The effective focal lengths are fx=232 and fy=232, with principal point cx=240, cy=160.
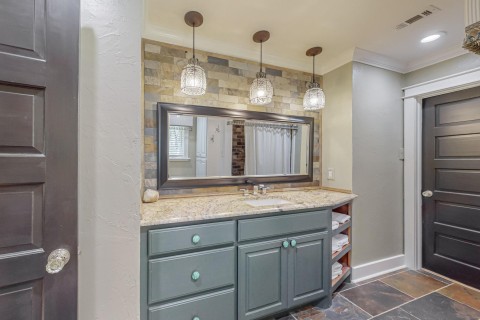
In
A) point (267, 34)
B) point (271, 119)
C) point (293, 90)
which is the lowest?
point (271, 119)

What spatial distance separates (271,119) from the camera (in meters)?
2.49

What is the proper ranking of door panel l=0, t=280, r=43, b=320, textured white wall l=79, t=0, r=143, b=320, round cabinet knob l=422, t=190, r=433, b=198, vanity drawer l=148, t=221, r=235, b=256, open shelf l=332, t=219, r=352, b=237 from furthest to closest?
1. round cabinet knob l=422, t=190, r=433, b=198
2. open shelf l=332, t=219, r=352, b=237
3. vanity drawer l=148, t=221, r=235, b=256
4. textured white wall l=79, t=0, r=143, b=320
5. door panel l=0, t=280, r=43, b=320

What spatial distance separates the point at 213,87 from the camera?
223cm

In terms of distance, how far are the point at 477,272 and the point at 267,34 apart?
3019 mm

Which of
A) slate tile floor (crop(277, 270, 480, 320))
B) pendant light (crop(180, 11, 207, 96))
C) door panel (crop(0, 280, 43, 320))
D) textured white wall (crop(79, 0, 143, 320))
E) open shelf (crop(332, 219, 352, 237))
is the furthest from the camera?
open shelf (crop(332, 219, 352, 237))

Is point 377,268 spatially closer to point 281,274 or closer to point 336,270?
point 336,270

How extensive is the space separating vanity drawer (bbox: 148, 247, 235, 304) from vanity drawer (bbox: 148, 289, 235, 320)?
0.06 meters

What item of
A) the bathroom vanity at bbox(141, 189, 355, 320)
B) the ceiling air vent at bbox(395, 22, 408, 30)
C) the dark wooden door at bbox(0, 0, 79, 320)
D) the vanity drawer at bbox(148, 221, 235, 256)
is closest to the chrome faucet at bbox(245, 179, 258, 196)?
the bathroom vanity at bbox(141, 189, 355, 320)

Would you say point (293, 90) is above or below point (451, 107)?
above

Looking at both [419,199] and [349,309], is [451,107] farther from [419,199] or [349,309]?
[349,309]

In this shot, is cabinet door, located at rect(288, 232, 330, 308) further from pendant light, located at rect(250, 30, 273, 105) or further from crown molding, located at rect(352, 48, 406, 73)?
crown molding, located at rect(352, 48, 406, 73)

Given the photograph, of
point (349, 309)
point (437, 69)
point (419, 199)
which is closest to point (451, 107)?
point (437, 69)

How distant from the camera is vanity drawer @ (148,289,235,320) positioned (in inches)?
55.7

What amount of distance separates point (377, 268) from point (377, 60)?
226cm
